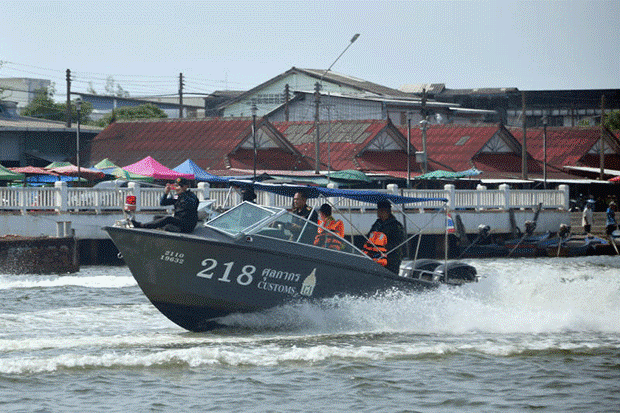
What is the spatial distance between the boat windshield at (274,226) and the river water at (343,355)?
928mm

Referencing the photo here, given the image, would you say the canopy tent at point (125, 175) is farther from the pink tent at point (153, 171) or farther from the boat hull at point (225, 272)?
the boat hull at point (225, 272)

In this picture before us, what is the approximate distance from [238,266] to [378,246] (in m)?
2.35

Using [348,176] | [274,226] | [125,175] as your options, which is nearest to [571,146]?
[348,176]

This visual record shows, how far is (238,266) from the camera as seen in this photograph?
12.8 meters

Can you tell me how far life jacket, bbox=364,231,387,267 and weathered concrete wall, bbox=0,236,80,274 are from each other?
1151 cm

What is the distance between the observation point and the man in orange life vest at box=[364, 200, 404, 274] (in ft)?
46.1

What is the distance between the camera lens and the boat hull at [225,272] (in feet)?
41.4

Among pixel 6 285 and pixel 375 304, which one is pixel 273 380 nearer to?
pixel 375 304

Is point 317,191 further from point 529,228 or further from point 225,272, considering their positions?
point 529,228

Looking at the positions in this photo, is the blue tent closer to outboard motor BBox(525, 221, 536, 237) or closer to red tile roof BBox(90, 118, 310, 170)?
red tile roof BBox(90, 118, 310, 170)

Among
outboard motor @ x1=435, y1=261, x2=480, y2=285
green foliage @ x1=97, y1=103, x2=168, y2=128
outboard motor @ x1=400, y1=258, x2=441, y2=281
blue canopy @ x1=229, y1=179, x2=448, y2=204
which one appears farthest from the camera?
green foliage @ x1=97, y1=103, x2=168, y2=128

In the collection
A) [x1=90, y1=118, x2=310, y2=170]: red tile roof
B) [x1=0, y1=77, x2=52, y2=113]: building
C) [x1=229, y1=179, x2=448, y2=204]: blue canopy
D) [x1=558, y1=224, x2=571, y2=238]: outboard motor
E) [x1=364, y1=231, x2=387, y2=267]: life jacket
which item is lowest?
[x1=558, y1=224, x2=571, y2=238]: outboard motor

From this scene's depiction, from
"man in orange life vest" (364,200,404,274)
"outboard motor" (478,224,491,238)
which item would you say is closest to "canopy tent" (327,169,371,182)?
"outboard motor" (478,224,491,238)

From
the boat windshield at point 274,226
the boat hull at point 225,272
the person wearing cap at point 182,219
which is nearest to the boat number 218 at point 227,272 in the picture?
the boat hull at point 225,272
